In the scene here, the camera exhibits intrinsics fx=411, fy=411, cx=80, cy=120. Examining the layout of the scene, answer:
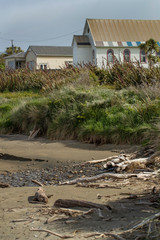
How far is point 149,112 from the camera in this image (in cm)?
1083

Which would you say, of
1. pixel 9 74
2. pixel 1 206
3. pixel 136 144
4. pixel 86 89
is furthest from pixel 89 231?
pixel 9 74

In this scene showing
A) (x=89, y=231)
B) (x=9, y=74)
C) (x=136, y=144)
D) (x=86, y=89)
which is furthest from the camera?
(x=9, y=74)

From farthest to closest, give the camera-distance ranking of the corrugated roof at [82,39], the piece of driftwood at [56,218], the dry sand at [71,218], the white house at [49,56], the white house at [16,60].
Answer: the white house at [16,60]
the white house at [49,56]
the corrugated roof at [82,39]
the piece of driftwood at [56,218]
the dry sand at [71,218]

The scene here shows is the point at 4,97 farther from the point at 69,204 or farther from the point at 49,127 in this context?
the point at 69,204

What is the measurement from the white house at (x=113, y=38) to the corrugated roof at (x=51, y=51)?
1156cm

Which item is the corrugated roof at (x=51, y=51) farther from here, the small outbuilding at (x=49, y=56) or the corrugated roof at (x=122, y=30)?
the corrugated roof at (x=122, y=30)

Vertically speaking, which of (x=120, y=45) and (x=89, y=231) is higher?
(x=120, y=45)

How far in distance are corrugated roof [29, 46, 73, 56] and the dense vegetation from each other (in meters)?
34.4

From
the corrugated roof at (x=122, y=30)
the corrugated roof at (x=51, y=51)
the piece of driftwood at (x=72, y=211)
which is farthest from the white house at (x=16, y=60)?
the piece of driftwood at (x=72, y=211)

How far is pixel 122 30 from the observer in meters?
38.4

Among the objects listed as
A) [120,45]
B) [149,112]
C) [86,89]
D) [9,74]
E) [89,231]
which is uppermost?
[120,45]

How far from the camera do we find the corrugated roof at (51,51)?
1997 inches

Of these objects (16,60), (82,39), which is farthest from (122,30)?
(16,60)

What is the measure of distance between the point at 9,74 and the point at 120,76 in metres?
8.96
